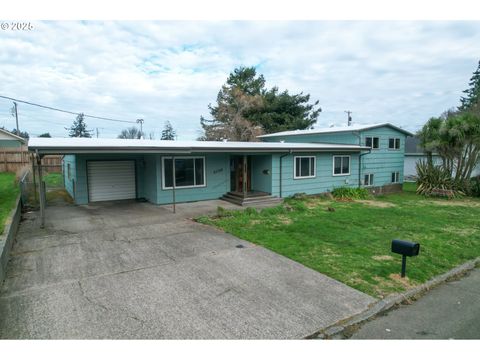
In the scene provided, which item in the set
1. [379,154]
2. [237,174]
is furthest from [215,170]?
[379,154]

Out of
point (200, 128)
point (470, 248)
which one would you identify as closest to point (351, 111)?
point (200, 128)

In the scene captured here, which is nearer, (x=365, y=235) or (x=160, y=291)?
(x=160, y=291)

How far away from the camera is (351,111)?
134 feet

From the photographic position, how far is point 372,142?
17.0 m

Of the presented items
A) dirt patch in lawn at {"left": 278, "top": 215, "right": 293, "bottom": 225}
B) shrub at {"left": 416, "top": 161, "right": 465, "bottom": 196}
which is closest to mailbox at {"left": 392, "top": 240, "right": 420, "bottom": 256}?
dirt patch in lawn at {"left": 278, "top": 215, "right": 293, "bottom": 225}

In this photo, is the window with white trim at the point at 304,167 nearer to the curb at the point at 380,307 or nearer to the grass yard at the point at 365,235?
the grass yard at the point at 365,235

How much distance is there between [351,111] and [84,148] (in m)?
38.7

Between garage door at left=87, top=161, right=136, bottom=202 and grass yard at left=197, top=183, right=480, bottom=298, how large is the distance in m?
5.86

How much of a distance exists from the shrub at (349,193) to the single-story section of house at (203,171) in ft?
1.44

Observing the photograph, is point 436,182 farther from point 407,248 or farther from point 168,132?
point 168,132

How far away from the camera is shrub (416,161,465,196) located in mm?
16016

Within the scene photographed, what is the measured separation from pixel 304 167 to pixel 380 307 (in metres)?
10.5

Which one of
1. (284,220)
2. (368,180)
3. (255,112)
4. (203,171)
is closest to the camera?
A: (284,220)

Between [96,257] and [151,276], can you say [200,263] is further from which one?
[96,257]
